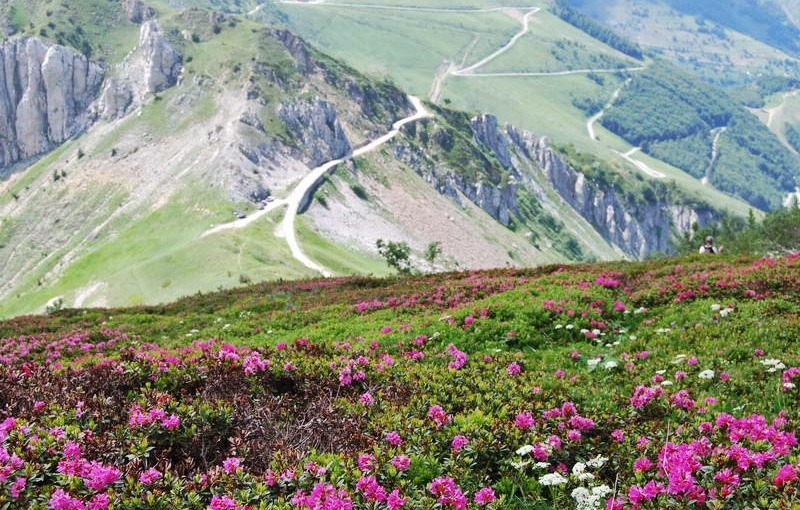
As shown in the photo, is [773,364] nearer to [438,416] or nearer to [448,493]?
[438,416]

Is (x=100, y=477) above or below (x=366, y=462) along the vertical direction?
above

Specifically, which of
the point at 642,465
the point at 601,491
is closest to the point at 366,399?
the point at 601,491

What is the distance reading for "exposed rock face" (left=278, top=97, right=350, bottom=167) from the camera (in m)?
150

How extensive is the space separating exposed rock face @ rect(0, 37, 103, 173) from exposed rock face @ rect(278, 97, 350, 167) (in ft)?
199

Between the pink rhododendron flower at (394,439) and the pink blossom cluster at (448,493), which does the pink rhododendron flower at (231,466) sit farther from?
the pink blossom cluster at (448,493)

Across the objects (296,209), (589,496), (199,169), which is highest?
(589,496)

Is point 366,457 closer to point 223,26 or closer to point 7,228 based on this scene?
point 7,228

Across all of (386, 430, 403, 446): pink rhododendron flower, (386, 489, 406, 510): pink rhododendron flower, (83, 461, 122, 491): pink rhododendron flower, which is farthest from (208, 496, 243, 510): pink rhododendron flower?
(386, 430, 403, 446): pink rhododendron flower

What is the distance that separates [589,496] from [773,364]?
8.11 meters

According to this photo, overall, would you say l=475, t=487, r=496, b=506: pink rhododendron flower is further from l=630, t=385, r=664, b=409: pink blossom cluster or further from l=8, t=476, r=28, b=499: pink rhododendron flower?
l=8, t=476, r=28, b=499: pink rhododendron flower

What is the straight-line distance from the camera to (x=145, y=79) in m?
167

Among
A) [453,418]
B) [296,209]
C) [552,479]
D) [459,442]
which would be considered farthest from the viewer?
[296,209]

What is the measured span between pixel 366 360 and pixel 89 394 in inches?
210

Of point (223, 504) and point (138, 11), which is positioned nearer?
point (223, 504)
